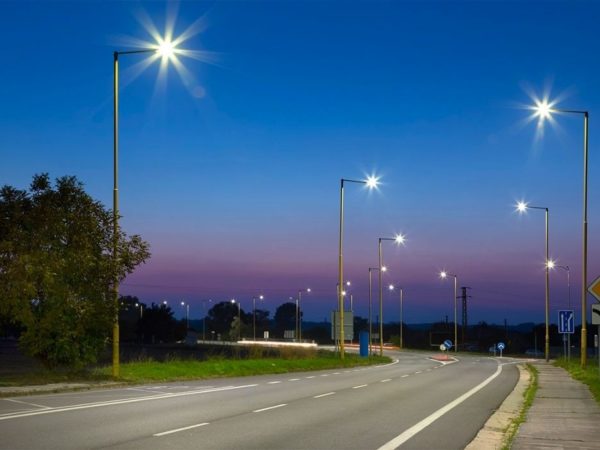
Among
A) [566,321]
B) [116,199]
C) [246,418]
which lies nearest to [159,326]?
[566,321]

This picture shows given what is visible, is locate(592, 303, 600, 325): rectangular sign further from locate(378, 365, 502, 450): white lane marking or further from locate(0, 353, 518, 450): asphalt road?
locate(378, 365, 502, 450): white lane marking

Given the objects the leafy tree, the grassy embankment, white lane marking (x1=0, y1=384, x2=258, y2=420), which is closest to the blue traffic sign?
the grassy embankment

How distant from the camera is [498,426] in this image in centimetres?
1519

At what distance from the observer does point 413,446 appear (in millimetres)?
12516

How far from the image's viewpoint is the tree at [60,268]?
23953mm

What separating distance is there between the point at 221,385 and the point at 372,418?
420 inches

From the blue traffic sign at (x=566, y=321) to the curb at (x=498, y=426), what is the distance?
1863cm

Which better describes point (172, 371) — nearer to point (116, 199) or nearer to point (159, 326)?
point (116, 199)

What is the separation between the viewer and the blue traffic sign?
3975 cm

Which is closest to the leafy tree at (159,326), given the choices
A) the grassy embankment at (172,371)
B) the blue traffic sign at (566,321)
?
the grassy embankment at (172,371)

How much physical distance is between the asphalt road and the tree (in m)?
2.86

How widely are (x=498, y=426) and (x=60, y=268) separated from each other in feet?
46.9

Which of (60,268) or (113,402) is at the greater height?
(60,268)

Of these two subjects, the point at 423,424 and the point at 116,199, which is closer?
the point at 423,424
